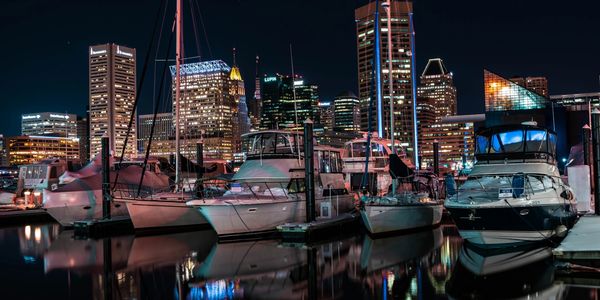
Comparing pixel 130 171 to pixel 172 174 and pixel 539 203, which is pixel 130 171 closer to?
pixel 172 174

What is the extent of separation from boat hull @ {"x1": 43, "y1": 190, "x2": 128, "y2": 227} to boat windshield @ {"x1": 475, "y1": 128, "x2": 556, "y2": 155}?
1891 centimetres

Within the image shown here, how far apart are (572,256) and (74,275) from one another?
1452 centimetres

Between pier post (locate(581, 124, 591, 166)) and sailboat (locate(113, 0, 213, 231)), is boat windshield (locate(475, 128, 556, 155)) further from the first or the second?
sailboat (locate(113, 0, 213, 231))

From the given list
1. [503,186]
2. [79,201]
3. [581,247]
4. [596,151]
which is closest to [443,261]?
[503,186]

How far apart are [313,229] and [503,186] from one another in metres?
7.55

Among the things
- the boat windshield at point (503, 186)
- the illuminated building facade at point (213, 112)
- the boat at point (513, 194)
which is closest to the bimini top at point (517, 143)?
the boat at point (513, 194)

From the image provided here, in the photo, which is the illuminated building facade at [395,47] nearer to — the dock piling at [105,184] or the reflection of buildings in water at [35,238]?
the dock piling at [105,184]

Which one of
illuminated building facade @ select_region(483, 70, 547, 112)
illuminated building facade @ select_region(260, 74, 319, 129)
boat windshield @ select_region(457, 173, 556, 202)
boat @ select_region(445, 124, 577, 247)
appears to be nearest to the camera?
boat @ select_region(445, 124, 577, 247)

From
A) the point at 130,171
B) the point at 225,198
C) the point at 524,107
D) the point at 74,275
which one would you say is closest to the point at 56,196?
the point at 130,171

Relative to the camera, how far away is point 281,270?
15.9 m

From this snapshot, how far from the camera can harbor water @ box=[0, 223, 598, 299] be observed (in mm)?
13188

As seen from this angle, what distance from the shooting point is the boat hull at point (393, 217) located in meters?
22.0

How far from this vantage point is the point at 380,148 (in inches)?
1305

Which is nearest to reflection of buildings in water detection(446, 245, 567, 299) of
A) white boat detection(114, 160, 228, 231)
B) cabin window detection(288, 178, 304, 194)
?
cabin window detection(288, 178, 304, 194)
